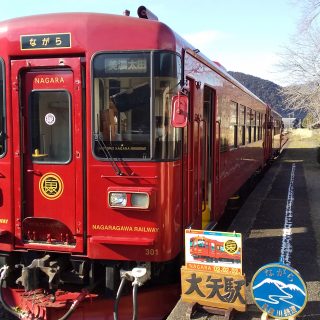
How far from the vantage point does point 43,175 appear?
4.15 metres

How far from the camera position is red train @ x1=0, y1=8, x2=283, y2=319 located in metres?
3.89

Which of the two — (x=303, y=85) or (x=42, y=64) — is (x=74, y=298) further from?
(x=303, y=85)

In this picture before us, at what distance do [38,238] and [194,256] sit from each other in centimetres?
151

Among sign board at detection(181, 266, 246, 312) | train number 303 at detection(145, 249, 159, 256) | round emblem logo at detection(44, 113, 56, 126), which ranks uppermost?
round emblem logo at detection(44, 113, 56, 126)

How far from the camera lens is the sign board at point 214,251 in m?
3.86

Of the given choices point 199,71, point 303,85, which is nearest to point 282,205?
point 199,71

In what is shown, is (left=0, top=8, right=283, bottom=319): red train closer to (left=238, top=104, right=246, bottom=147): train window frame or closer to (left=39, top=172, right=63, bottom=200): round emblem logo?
(left=39, top=172, right=63, bottom=200): round emblem logo

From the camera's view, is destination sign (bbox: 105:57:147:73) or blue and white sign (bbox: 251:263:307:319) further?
destination sign (bbox: 105:57:147:73)

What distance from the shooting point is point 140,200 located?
3.89 m

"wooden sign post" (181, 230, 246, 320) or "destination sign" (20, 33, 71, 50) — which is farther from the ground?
"destination sign" (20, 33, 71, 50)

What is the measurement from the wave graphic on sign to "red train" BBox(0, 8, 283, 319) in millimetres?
903

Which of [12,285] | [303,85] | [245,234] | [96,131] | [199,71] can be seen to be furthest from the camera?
[303,85]

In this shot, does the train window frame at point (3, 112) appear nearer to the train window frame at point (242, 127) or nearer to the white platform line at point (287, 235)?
the white platform line at point (287, 235)

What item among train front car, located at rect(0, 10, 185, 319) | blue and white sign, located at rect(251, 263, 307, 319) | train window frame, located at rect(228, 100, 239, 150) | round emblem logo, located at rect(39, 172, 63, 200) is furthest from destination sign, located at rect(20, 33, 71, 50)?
train window frame, located at rect(228, 100, 239, 150)
